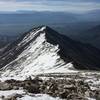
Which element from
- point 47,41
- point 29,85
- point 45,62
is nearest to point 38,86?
point 29,85

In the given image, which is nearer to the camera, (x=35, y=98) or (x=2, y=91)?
(x=35, y=98)

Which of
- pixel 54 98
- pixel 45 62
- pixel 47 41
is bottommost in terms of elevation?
pixel 54 98

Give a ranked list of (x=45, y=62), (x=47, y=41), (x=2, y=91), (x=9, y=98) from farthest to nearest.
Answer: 1. (x=47, y=41)
2. (x=45, y=62)
3. (x=2, y=91)
4. (x=9, y=98)

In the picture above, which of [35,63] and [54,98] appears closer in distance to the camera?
[54,98]

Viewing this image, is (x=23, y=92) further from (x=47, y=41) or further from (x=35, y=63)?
(x=47, y=41)

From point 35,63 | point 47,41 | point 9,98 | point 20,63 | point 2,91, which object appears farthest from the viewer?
point 47,41

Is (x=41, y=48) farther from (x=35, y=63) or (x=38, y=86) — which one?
(x=38, y=86)

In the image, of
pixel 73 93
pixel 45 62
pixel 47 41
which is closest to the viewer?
pixel 73 93

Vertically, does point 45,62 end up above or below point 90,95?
above

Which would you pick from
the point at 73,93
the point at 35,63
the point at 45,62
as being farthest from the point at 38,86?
the point at 35,63
